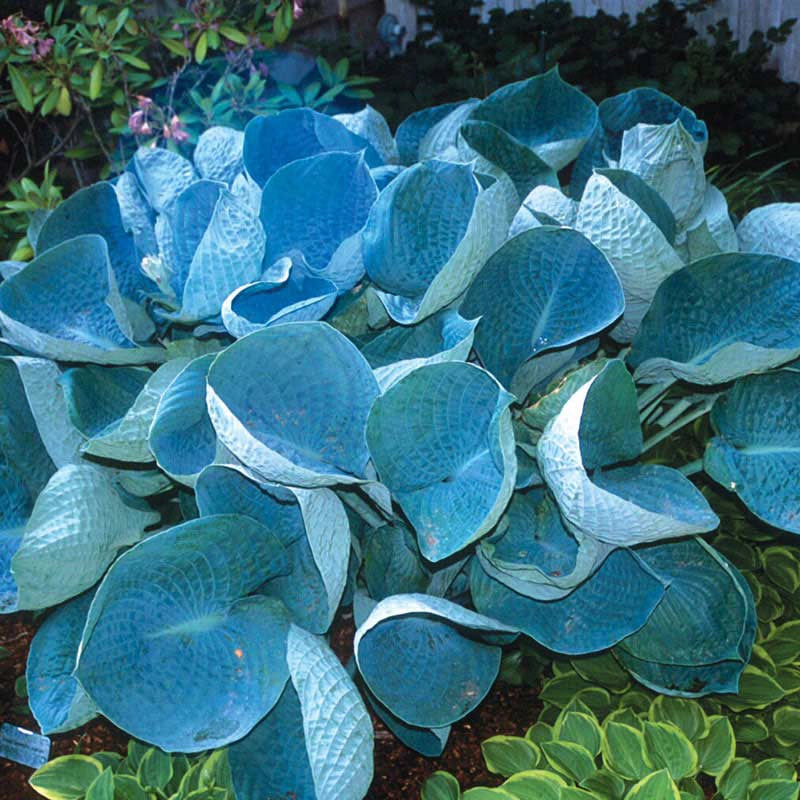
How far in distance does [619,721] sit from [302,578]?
14.4 inches

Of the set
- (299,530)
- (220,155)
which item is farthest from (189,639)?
(220,155)

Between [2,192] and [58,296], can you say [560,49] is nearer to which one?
[2,192]

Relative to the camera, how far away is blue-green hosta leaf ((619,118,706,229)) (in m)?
0.95

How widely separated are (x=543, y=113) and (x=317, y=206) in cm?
34

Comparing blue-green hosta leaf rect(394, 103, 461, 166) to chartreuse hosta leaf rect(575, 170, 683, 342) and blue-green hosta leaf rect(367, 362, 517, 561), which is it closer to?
chartreuse hosta leaf rect(575, 170, 683, 342)

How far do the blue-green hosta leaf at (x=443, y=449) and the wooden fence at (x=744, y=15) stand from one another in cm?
381

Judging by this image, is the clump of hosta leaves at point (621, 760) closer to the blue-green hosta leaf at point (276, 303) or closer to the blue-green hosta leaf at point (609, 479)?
the blue-green hosta leaf at point (609, 479)

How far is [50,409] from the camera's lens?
914 mm

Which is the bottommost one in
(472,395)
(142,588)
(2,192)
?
(2,192)

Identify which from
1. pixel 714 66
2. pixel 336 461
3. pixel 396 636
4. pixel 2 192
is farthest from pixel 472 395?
pixel 714 66

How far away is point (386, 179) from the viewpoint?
105cm

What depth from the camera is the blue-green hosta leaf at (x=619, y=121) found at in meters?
1.13

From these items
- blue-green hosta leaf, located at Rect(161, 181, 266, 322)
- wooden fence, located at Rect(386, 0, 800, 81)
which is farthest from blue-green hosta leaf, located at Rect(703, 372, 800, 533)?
wooden fence, located at Rect(386, 0, 800, 81)

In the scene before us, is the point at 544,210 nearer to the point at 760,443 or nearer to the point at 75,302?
the point at 760,443
